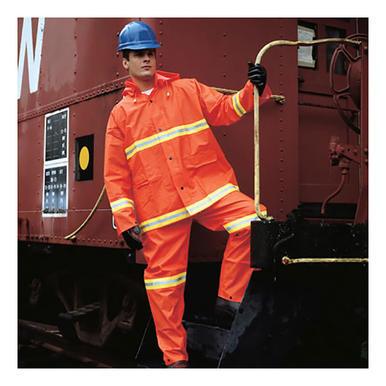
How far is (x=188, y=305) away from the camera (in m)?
4.39

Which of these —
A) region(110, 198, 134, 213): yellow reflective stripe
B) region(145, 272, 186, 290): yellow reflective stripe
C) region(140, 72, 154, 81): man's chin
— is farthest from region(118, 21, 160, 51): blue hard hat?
region(145, 272, 186, 290): yellow reflective stripe

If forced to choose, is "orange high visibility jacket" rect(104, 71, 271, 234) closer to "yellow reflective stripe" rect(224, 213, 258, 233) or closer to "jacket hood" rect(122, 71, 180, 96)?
"jacket hood" rect(122, 71, 180, 96)

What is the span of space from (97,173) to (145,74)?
997 mm

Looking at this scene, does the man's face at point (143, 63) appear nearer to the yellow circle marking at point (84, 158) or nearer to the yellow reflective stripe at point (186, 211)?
the yellow reflective stripe at point (186, 211)

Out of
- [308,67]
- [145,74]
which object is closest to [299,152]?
[308,67]

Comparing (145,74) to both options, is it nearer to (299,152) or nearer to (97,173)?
(97,173)

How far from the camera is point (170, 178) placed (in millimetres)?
3775

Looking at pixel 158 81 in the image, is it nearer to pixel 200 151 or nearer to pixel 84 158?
pixel 200 151

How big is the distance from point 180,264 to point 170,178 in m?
0.53

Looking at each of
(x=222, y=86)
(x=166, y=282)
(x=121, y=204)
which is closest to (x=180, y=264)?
(x=166, y=282)

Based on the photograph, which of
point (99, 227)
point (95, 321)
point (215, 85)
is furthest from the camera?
point (95, 321)

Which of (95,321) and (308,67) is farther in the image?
(95,321)

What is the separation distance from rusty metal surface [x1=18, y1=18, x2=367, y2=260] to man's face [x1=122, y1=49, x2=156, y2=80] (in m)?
0.18

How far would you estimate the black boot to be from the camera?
3654 millimetres
